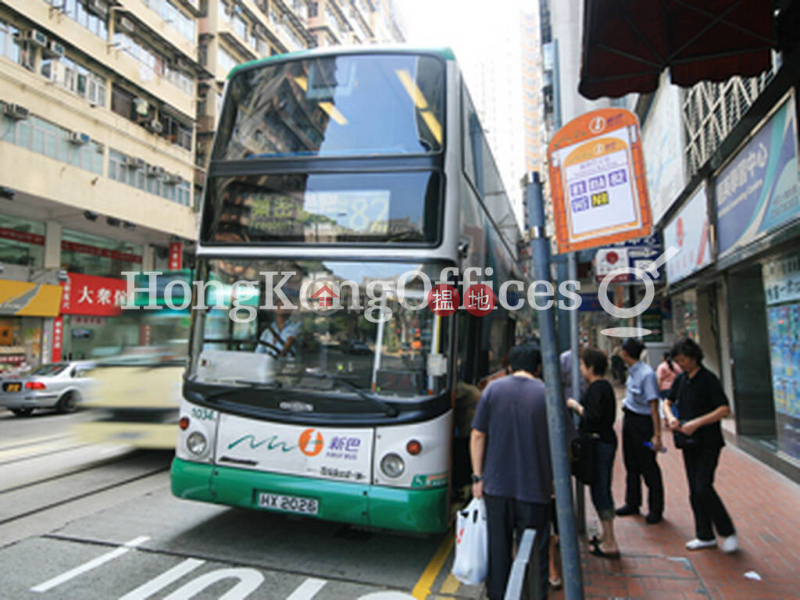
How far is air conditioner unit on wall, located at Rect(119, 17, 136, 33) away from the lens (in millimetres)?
22703

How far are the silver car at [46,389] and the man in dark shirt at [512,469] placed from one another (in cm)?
1231

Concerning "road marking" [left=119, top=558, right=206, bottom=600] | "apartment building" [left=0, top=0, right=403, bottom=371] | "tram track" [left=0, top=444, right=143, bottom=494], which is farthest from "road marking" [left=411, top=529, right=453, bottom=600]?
"apartment building" [left=0, top=0, right=403, bottom=371]

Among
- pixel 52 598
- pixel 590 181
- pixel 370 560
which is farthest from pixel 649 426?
pixel 52 598

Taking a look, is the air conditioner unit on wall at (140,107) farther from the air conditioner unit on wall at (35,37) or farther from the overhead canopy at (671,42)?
the overhead canopy at (671,42)

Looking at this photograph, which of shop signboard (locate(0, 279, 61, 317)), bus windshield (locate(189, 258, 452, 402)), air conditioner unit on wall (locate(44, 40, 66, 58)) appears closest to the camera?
bus windshield (locate(189, 258, 452, 402))

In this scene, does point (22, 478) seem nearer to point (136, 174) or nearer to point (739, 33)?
point (739, 33)

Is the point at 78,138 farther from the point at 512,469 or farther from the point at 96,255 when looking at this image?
the point at 512,469

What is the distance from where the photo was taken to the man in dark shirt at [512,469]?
3.29 meters

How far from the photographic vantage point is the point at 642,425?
516 cm

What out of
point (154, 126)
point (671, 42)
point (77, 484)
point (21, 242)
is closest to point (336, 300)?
point (671, 42)

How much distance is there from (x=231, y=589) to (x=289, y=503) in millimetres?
703

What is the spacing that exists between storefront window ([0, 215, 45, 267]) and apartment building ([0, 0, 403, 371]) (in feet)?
0.15

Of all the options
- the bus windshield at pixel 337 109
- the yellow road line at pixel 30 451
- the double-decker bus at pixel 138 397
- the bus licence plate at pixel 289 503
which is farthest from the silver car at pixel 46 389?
the bus licence plate at pixel 289 503

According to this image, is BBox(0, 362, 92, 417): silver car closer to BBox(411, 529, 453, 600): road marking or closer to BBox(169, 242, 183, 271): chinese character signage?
BBox(411, 529, 453, 600): road marking
